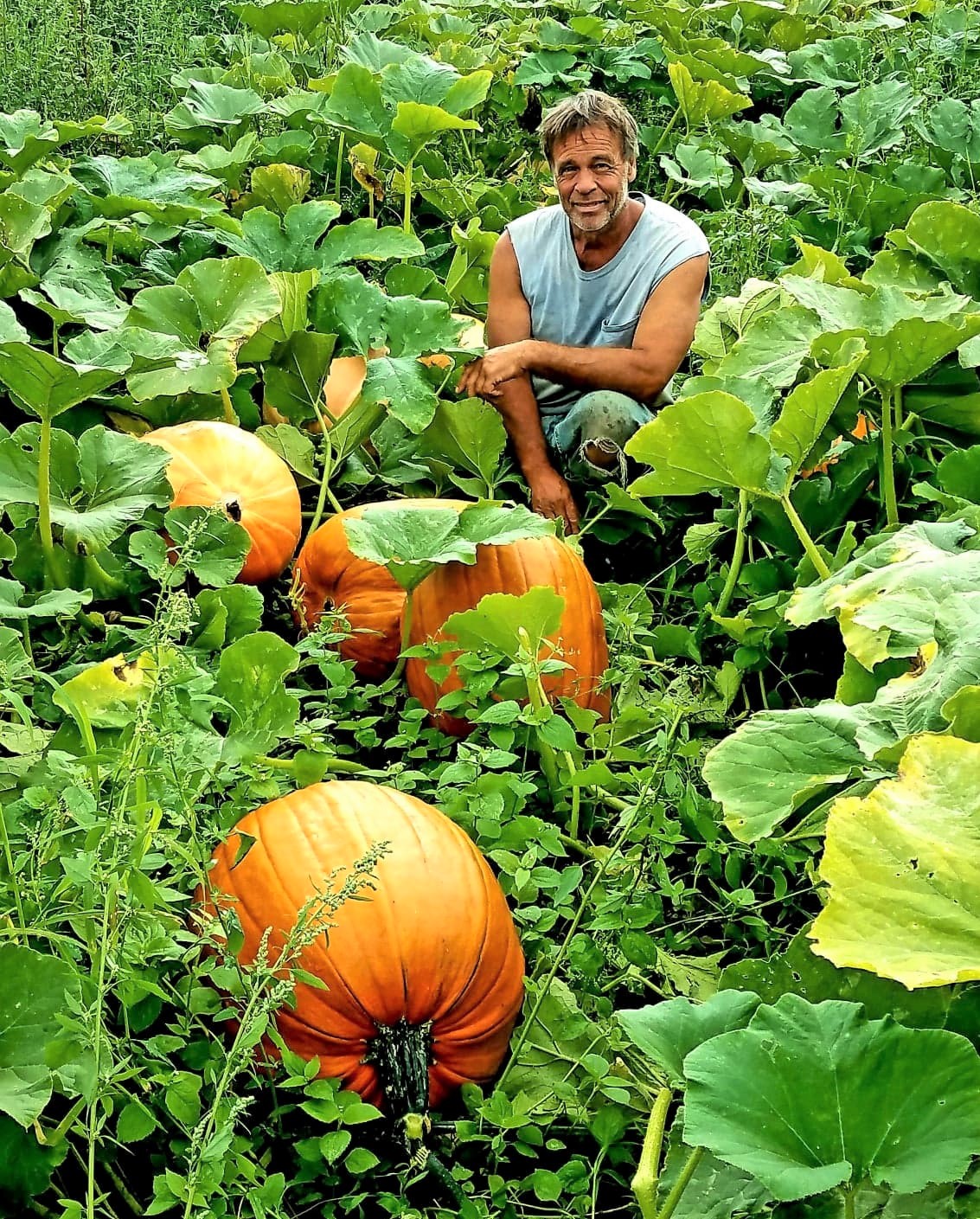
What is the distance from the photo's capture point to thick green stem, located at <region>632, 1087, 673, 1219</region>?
4.45 ft

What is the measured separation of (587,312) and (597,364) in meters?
0.24

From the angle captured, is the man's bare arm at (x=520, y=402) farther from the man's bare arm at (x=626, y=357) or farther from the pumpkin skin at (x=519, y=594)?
the pumpkin skin at (x=519, y=594)

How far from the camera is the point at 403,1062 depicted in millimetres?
1716

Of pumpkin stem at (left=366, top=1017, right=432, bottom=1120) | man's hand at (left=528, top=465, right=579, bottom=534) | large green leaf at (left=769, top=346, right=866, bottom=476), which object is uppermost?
large green leaf at (left=769, top=346, right=866, bottom=476)

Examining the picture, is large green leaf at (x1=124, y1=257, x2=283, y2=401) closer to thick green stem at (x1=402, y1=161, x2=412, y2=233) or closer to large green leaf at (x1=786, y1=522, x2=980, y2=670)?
thick green stem at (x1=402, y1=161, x2=412, y2=233)

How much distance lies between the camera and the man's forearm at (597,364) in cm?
325

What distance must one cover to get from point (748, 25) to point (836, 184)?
204cm

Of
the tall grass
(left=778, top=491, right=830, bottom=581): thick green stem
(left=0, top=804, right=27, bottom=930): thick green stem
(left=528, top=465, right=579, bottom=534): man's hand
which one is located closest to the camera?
(left=0, top=804, right=27, bottom=930): thick green stem

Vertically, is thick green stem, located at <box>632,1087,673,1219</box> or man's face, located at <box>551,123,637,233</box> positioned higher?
man's face, located at <box>551,123,637,233</box>

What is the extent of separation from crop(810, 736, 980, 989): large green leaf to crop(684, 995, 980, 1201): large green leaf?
0.20ft

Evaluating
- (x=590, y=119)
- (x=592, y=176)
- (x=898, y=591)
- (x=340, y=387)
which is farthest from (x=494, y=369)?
(x=898, y=591)

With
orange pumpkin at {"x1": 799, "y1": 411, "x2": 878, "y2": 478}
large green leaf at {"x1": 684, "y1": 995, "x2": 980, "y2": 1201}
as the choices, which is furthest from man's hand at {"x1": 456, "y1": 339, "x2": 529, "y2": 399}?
large green leaf at {"x1": 684, "y1": 995, "x2": 980, "y2": 1201}

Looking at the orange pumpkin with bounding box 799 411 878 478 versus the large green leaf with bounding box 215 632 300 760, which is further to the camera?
the orange pumpkin with bounding box 799 411 878 478

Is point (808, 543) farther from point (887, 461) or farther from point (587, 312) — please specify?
point (587, 312)
